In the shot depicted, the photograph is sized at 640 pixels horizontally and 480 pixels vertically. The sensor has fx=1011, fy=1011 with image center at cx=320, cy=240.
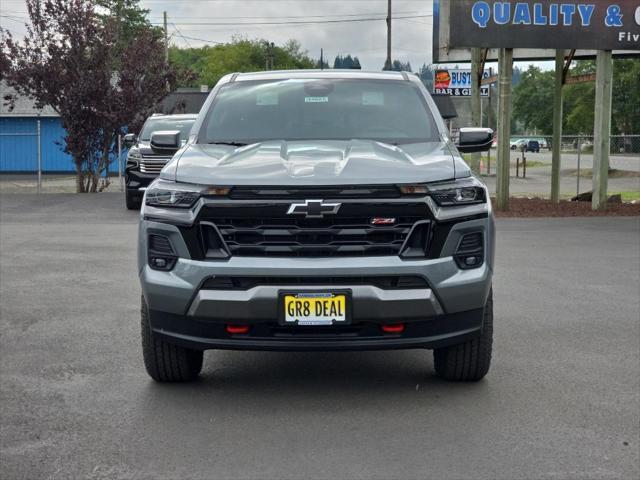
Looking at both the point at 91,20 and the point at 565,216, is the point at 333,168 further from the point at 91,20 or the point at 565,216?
the point at 91,20

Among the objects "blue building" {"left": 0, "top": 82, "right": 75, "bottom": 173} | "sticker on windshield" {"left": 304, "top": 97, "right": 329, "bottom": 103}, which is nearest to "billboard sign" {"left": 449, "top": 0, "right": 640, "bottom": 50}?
"sticker on windshield" {"left": 304, "top": 97, "right": 329, "bottom": 103}

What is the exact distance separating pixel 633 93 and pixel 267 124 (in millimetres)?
71883

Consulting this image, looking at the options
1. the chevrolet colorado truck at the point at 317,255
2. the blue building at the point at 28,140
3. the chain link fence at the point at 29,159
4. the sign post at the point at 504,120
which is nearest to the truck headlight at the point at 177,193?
the chevrolet colorado truck at the point at 317,255

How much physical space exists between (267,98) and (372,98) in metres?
0.76

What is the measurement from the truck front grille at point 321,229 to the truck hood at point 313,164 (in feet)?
0.51

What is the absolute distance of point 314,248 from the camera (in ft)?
18.3

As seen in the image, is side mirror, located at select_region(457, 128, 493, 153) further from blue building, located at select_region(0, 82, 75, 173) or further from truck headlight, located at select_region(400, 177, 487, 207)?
blue building, located at select_region(0, 82, 75, 173)

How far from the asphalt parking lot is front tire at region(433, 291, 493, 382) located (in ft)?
0.30

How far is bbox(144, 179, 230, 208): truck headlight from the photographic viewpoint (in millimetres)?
5672

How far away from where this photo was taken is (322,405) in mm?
5777

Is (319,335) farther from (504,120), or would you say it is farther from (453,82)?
(453,82)

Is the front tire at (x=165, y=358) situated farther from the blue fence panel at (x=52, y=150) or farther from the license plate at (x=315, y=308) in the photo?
the blue fence panel at (x=52, y=150)

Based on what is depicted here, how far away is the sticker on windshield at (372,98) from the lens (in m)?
7.31

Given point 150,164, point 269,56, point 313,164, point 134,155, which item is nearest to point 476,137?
point 313,164
